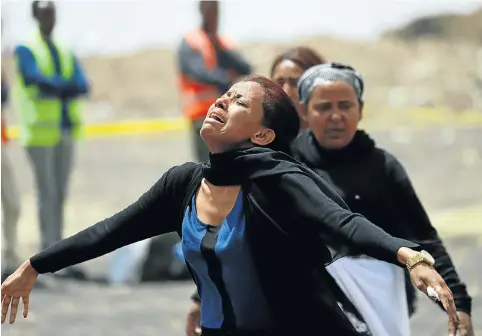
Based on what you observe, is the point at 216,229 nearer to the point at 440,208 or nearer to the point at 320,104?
the point at 320,104

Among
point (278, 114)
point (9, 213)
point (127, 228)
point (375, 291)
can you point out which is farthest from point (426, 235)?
point (9, 213)

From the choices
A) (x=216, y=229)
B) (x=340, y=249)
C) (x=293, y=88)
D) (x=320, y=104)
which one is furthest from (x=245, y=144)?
(x=293, y=88)

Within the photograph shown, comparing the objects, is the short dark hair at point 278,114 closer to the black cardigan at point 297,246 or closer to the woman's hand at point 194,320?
the black cardigan at point 297,246

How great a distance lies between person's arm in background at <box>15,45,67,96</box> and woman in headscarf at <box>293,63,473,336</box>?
4.25 meters

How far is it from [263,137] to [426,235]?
1170 millimetres

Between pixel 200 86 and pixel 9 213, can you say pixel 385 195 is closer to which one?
pixel 200 86

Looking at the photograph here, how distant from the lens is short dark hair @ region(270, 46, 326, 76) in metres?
5.88

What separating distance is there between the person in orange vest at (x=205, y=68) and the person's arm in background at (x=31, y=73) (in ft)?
3.27

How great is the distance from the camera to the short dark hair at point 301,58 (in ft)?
19.3

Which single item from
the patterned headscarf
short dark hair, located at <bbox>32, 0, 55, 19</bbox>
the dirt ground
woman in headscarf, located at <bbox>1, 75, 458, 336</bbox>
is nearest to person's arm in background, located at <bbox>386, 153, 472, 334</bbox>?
the patterned headscarf

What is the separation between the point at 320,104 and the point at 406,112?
1919 centimetres

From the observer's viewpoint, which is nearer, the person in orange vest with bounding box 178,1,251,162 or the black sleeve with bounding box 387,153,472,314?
the black sleeve with bounding box 387,153,472,314

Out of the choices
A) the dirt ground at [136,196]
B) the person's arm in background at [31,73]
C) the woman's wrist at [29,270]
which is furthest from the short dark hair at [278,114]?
the person's arm in background at [31,73]

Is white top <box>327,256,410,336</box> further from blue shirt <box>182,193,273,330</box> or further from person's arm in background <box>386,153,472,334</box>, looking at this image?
blue shirt <box>182,193,273,330</box>
